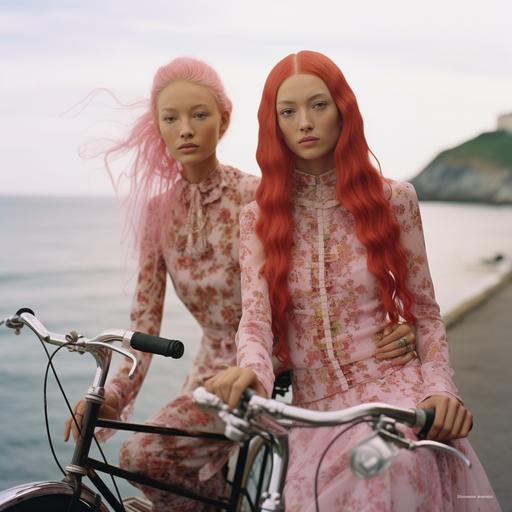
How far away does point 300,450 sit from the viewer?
207 cm

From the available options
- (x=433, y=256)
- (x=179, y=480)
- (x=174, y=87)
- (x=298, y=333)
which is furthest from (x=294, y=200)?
(x=433, y=256)

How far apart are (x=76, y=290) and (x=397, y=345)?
14.1m

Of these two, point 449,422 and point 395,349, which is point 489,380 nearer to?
point 395,349

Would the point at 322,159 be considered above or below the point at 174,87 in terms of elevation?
below

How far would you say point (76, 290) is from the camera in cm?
1573

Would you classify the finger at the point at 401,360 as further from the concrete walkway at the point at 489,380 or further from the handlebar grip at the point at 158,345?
the concrete walkway at the point at 489,380

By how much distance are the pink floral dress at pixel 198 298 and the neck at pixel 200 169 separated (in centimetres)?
2

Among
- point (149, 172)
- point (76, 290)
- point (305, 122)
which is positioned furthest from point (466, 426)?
point (76, 290)

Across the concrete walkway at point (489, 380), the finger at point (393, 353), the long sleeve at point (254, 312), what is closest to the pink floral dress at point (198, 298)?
the long sleeve at point (254, 312)

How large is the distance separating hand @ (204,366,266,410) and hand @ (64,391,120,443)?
541 mm

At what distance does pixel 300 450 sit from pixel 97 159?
3.79 feet

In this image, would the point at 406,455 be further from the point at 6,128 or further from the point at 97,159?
the point at 6,128

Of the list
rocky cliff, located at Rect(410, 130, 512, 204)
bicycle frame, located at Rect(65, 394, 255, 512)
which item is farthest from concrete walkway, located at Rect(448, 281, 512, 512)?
rocky cliff, located at Rect(410, 130, 512, 204)

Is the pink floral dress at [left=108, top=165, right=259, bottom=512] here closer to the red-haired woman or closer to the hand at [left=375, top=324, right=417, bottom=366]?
the red-haired woman
